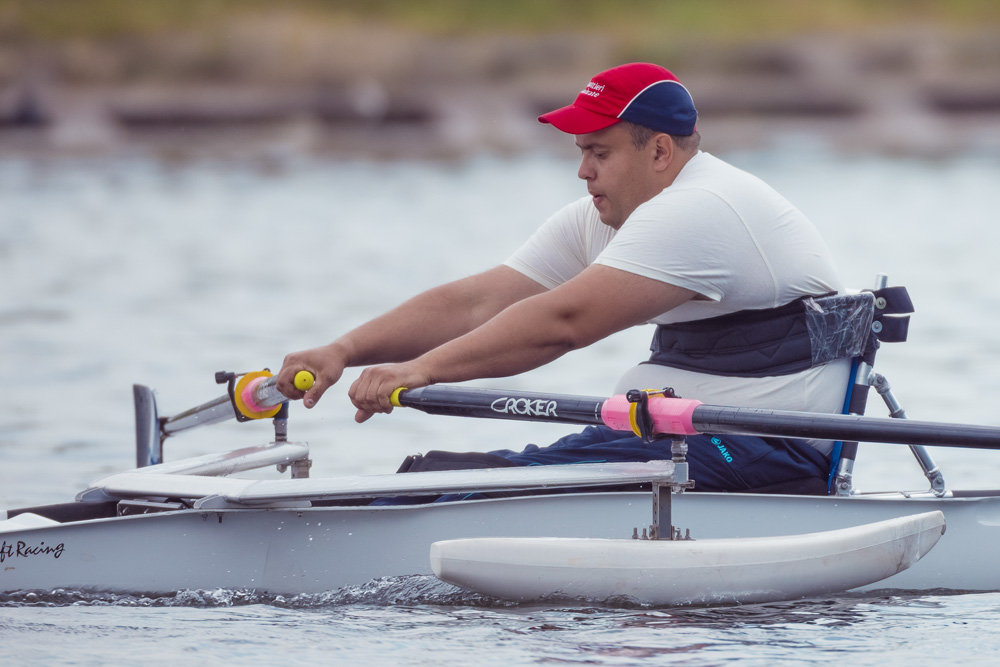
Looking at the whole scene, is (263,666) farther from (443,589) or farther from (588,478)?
(588,478)

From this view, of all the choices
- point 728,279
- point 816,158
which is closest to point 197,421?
point 728,279

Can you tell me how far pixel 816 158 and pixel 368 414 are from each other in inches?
1245

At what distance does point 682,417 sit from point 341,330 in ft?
30.2

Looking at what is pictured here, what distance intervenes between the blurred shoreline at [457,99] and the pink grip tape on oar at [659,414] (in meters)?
31.2

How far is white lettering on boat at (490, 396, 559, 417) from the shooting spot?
15.3 feet

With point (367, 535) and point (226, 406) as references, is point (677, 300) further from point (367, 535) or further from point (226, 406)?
point (226, 406)

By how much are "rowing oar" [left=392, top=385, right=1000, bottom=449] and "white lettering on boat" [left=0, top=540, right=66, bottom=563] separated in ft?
4.11

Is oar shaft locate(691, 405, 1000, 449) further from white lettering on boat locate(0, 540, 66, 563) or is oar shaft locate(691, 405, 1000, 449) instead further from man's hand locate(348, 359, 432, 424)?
white lettering on boat locate(0, 540, 66, 563)

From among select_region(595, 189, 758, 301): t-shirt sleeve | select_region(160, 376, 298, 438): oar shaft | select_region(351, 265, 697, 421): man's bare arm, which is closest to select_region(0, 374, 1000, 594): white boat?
select_region(351, 265, 697, 421): man's bare arm

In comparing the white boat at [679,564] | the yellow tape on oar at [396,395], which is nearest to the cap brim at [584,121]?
the yellow tape on oar at [396,395]

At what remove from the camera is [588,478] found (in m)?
4.69

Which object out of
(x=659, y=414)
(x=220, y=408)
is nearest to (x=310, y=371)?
(x=220, y=408)

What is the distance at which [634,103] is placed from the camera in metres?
4.88

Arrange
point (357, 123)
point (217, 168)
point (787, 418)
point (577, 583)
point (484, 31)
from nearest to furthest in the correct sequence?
point (787, 418) → point (577, 583) → point (217, 168) → point (357, 123) → point (484, 31)
